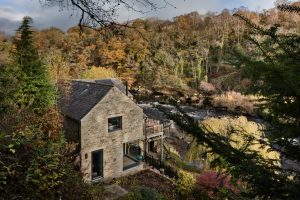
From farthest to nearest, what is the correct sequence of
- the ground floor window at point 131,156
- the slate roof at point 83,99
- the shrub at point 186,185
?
the ground floor window at point 131,156 < the slate roof at point 83,99 < the shrub at point 186,185

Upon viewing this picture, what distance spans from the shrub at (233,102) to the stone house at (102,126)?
2674 centimetres

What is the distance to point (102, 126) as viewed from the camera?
63.6 ft

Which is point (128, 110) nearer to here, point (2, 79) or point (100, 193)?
point (100, 193)

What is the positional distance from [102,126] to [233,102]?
31565 millimetres

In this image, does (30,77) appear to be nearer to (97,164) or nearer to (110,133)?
(110,133)

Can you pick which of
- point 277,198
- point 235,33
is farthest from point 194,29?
point 277,198

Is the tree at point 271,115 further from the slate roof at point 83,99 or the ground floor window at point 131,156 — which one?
the ground floor window at point 131,156

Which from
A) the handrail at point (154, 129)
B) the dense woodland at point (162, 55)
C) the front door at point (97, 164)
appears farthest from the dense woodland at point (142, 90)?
the handrail at point (154, 129)

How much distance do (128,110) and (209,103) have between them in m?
31.3

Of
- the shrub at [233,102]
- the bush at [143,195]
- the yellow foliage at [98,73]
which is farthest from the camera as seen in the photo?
the yellow foliage at [98,73]

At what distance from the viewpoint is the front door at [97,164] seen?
19.6m

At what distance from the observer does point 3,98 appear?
15.6 m

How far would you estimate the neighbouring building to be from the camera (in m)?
18.8

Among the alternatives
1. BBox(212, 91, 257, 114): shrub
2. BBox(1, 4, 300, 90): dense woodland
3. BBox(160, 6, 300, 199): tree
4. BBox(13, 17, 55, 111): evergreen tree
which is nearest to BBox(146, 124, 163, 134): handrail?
BBox(13, 17, 55, 111): evergreen tree
